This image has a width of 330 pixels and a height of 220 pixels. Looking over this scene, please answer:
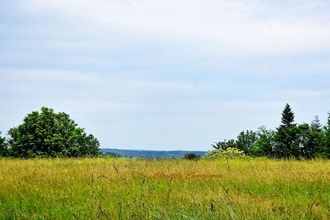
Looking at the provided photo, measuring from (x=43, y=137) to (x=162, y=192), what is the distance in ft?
106

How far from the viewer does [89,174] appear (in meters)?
12.0

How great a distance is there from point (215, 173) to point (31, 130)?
30.5 meters

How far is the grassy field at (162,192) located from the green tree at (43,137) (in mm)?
25471

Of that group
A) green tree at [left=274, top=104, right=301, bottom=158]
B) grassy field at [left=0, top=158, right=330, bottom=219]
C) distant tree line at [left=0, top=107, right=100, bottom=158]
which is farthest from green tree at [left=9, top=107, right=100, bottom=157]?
green tree at [left=274, top=104, right=301, bottom=158]

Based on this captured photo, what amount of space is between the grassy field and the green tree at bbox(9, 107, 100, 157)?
25471 mm

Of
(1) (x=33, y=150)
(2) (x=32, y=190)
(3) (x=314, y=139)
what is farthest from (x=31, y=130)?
(3) (x=314, y=139)

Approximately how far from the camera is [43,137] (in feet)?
131

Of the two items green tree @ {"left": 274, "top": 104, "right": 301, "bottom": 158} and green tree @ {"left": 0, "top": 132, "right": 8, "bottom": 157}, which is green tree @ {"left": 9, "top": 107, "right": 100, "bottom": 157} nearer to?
green tree @ {"left": 0, "top": 132, "right": 8, "bottom": 157}

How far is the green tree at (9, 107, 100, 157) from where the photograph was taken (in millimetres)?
39375

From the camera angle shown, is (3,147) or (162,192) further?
(3,147)

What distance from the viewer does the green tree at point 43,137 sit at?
129 feet

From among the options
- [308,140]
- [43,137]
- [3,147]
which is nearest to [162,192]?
[43,137]

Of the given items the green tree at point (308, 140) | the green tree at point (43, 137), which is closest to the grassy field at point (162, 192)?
the green tree at point (43, 137)

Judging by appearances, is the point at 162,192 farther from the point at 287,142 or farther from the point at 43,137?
the point at 287,142
